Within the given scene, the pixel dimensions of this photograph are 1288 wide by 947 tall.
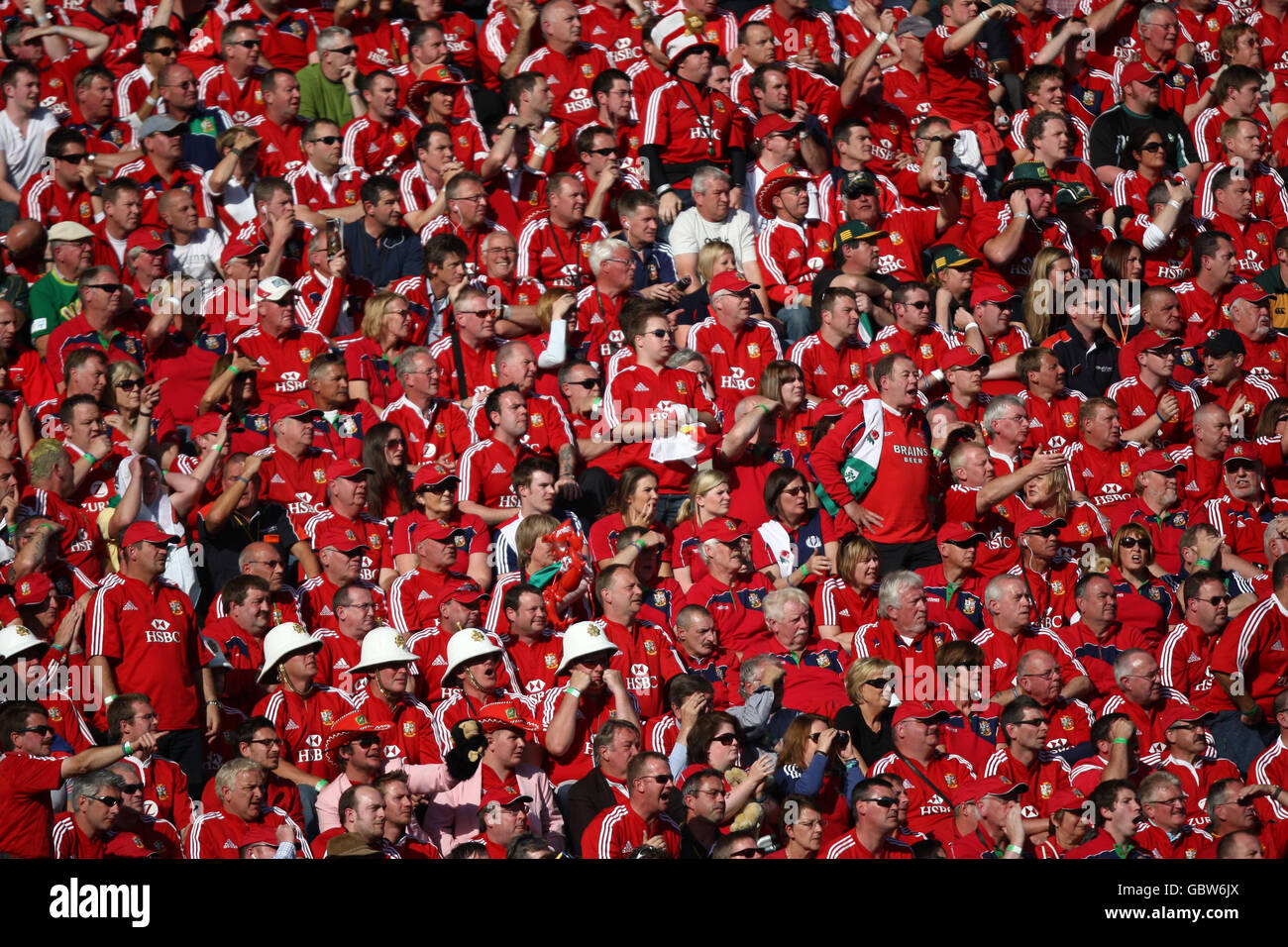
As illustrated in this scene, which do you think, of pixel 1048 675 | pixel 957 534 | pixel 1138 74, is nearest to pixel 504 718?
pixel 1048 675

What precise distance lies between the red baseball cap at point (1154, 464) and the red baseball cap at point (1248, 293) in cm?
156

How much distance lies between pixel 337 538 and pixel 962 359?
392 cm

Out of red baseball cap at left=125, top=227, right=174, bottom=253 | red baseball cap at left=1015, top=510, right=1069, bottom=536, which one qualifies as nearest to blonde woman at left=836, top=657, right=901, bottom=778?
red baseball cap at left=1015, top=510, right=1069, bottom=536

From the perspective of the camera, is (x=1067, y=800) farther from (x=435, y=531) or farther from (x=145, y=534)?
(x=145, y=534)

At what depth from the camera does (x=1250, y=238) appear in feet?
48.0

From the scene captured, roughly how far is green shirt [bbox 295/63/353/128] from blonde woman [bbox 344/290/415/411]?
2.22 meters

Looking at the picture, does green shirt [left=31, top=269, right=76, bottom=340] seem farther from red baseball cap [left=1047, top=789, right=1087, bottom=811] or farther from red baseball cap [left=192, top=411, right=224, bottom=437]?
red baseball cap [left=1047, top=789, right=1087, bottom=811]

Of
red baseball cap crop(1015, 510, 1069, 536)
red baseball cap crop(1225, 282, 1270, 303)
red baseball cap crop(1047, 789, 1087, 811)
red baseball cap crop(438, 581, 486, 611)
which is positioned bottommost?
red baseball cap crop(1047, 789, 1087, 811)

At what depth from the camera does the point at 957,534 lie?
12.0 m

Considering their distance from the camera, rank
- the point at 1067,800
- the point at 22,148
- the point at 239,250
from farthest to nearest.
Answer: the point at 22,148
the point at 239,250
the point at 1067,800

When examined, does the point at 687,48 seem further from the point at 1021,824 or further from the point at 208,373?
the point at 1021,824

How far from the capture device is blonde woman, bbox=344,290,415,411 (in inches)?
504

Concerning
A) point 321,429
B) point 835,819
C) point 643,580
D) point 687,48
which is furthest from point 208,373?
point 835,819

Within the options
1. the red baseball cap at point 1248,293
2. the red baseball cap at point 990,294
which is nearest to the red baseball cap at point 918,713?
the red baseball cap at point 990,294
